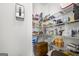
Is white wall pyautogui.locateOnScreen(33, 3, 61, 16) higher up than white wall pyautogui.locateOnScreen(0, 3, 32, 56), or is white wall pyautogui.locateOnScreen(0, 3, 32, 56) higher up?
white wall pyautogui.locateOnScreen(33, 3, 61, 16)

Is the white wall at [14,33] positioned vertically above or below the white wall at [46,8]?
below

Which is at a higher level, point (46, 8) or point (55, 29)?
point (46, 8)

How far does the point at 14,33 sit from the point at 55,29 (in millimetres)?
378

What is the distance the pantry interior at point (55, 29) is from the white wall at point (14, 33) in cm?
5

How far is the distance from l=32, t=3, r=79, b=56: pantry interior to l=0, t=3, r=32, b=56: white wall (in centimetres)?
5

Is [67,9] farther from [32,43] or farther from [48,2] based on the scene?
[32,43]

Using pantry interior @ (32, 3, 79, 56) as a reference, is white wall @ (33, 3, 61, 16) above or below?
above

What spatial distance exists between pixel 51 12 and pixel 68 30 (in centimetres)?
22

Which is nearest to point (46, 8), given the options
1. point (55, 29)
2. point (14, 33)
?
point (55, 29)

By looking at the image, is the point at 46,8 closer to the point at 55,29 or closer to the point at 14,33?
the point at 55,29

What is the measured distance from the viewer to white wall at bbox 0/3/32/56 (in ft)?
3.38

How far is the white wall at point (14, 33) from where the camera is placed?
1029 millimetres

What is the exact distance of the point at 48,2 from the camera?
3.47ft

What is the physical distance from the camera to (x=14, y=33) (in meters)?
1.04
